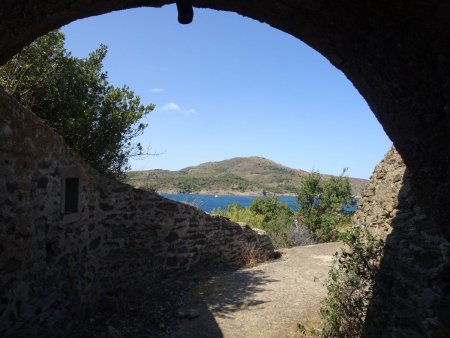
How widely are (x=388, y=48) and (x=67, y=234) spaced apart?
4900 mm

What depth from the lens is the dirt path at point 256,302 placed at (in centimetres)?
554

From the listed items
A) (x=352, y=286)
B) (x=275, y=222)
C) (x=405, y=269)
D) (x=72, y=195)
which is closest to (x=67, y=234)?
(x=72, y=195)

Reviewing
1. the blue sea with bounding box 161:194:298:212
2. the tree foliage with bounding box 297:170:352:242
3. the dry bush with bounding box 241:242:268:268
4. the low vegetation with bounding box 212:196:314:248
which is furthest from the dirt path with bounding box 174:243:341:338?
the tree foliage with bounding box 297:170:352:242

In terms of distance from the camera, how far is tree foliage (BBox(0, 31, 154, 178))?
25.2ft

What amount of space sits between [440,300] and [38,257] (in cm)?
433

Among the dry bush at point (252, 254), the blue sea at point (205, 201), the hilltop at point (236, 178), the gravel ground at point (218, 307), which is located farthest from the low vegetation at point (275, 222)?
the hilltop at point (236, 178)

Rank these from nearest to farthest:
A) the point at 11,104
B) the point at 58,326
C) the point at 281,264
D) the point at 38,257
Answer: the point at 11,104, the point at 38,257, the point at 58,326, the point at 281,264

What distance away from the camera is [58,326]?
4805mm

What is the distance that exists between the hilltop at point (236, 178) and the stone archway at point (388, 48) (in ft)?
148

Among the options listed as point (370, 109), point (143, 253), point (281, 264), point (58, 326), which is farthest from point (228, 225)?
point (370, 109)

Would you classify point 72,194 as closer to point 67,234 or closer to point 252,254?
point 67,234

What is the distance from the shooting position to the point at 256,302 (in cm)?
664

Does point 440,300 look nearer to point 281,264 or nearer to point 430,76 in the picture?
point 430,76

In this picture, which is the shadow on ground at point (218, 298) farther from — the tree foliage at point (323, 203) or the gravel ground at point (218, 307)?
the tree foliage at point (323, 203)
